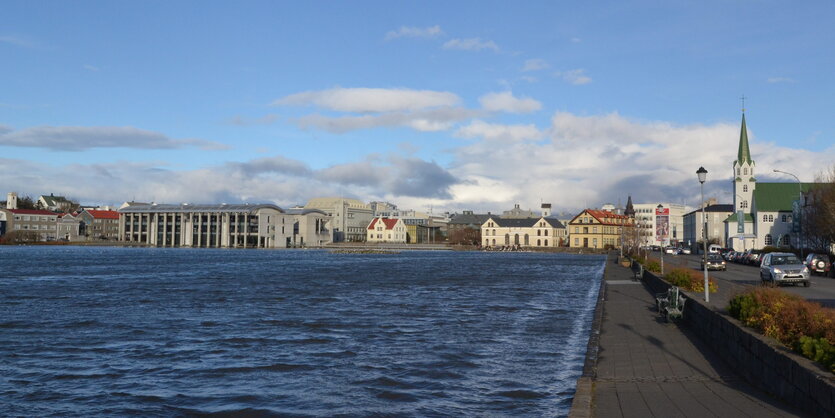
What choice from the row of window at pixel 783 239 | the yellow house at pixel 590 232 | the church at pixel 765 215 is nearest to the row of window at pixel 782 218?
the church at pixel 765 215

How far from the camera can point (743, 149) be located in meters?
140

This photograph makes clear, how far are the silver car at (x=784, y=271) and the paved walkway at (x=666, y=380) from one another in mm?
17754

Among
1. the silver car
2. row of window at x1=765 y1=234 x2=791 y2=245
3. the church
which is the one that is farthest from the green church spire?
the silver car

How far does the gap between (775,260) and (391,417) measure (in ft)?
108

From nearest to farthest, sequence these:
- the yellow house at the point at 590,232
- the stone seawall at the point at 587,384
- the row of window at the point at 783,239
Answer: the stone seawall at the point at 587,384 < the row of window at the point at 783,239 < the yellow house at the point at 590,232

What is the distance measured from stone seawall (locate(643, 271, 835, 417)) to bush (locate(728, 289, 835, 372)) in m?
0.18

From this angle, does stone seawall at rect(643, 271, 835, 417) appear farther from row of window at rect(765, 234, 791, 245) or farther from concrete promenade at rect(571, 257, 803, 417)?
row of window at rect(765, 234, 791, 245)

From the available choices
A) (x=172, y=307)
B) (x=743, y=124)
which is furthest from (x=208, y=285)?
(x=743, y=124)

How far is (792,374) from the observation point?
1110 cm

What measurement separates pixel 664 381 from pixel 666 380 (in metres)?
0.12

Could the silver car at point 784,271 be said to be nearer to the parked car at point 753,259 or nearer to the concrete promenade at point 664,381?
the concrete promenade at point 664,381

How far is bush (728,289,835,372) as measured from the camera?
11.0 meters

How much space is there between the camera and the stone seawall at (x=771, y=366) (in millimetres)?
9926

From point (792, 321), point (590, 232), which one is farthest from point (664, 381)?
point (590, 232)
